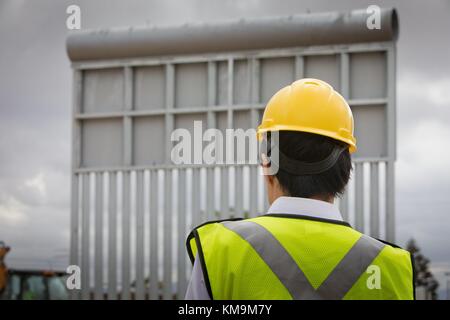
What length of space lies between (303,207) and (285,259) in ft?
0.60

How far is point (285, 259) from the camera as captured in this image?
2125mm

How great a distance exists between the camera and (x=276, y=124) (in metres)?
2.35

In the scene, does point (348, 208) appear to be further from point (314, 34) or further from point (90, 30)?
point (90, 30)

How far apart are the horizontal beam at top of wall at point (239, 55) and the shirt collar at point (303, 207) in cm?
726

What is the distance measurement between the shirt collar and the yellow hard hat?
0.79 ft

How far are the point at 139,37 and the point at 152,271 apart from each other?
3.27 m

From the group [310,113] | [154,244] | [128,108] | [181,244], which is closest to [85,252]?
[154,244]

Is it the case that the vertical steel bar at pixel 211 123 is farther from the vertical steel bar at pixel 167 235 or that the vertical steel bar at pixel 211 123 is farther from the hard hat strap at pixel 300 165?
the hard hat strap at pixel 300 165

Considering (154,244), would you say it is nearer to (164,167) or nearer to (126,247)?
(126,247)

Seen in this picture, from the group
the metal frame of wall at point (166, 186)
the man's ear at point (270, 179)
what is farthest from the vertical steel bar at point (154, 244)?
the man's ear at point (270, 179)

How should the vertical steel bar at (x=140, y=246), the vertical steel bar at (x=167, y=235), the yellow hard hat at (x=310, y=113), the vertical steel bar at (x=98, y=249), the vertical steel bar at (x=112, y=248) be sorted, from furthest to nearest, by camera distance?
the vertical steel bar at (x=98, y=249) < the vertical steel bar at (x=112, y=248) < the vertical steel bar at (x=140, y=246) < the vertical steel bar at (x=167, y=235) < the yellow hard hat at (x=310, y=113)

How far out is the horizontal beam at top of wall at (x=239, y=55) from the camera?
9227mm

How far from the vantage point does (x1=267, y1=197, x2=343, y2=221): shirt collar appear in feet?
7.23
